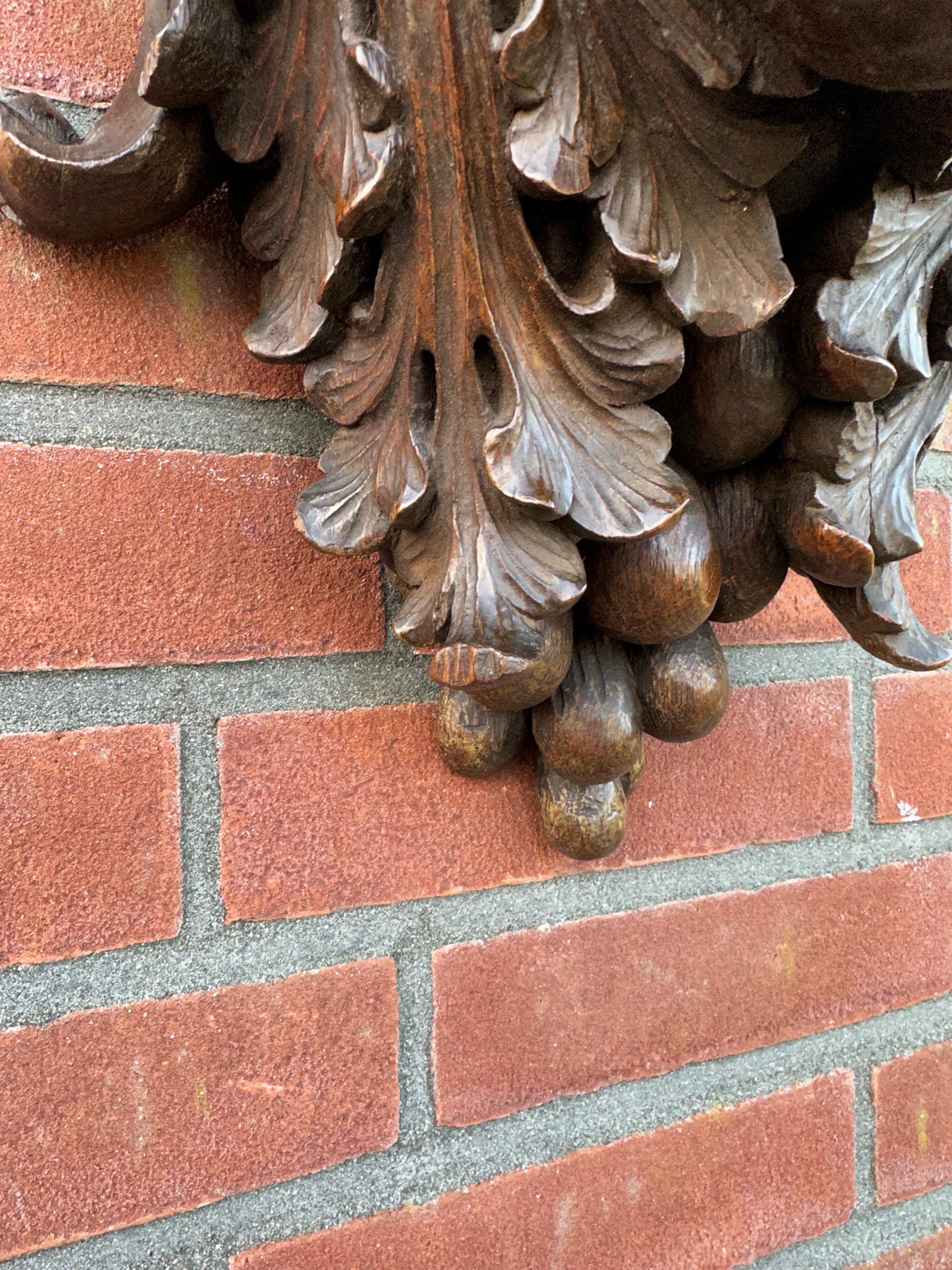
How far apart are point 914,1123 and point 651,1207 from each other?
0.65 feet

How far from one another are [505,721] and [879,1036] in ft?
1.09

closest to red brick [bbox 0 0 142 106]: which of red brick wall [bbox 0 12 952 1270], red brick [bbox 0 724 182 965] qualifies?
red brick wall [bbox 0 12 952 1270]

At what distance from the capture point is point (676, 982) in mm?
500

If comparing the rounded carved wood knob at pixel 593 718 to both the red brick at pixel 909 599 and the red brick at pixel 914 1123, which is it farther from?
the red brick at pixel 914 1123

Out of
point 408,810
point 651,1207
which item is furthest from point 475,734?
point 651,1207

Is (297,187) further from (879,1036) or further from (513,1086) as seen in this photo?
(879,1036)

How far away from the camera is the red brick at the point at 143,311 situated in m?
0.37

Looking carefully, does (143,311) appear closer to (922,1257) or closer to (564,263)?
(564,263)

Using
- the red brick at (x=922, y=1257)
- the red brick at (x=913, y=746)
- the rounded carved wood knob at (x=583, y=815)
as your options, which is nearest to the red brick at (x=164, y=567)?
the rounded carved wood knob at (x=583, y=815)

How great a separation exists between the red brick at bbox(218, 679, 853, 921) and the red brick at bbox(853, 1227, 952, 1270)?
0.79ft

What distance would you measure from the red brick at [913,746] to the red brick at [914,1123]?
0.14 metres

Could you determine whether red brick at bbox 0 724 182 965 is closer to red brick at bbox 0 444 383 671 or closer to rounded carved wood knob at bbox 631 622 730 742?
red brick at bbox 0 444 383 671

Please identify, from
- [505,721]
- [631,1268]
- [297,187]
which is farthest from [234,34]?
[631,1268]

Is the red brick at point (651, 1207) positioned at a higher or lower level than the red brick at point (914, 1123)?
higher
